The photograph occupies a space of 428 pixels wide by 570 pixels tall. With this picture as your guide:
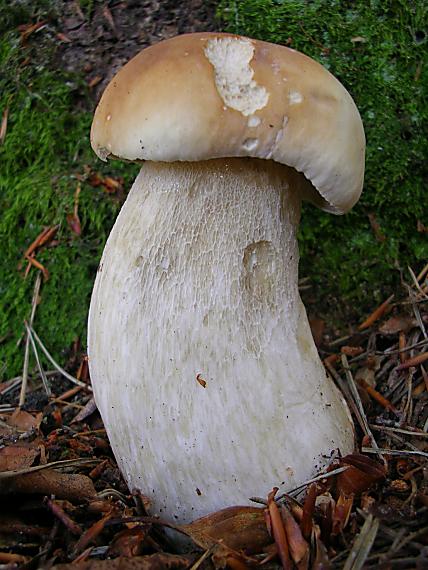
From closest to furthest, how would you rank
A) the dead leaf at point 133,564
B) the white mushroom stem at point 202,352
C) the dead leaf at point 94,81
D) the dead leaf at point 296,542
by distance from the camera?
the dead leaf at point 133,564
the dead leaf at point 296,542
the white mushroom stem at point 202,352
the dead leaf at point 94,81

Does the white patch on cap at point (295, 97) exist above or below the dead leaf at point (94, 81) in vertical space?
above

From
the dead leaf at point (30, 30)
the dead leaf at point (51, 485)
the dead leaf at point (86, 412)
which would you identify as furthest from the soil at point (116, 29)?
the dead leaf at point (51, 485)

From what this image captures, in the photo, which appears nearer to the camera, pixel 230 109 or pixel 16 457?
pixel 230 109

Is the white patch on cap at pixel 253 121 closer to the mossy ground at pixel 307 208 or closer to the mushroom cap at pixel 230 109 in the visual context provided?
the mushroom cap at pixel 230 109

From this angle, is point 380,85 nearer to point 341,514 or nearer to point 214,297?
point 214,297

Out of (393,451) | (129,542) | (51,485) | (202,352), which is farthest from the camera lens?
(393,451)

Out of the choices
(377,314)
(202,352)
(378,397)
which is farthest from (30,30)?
(378,397)
